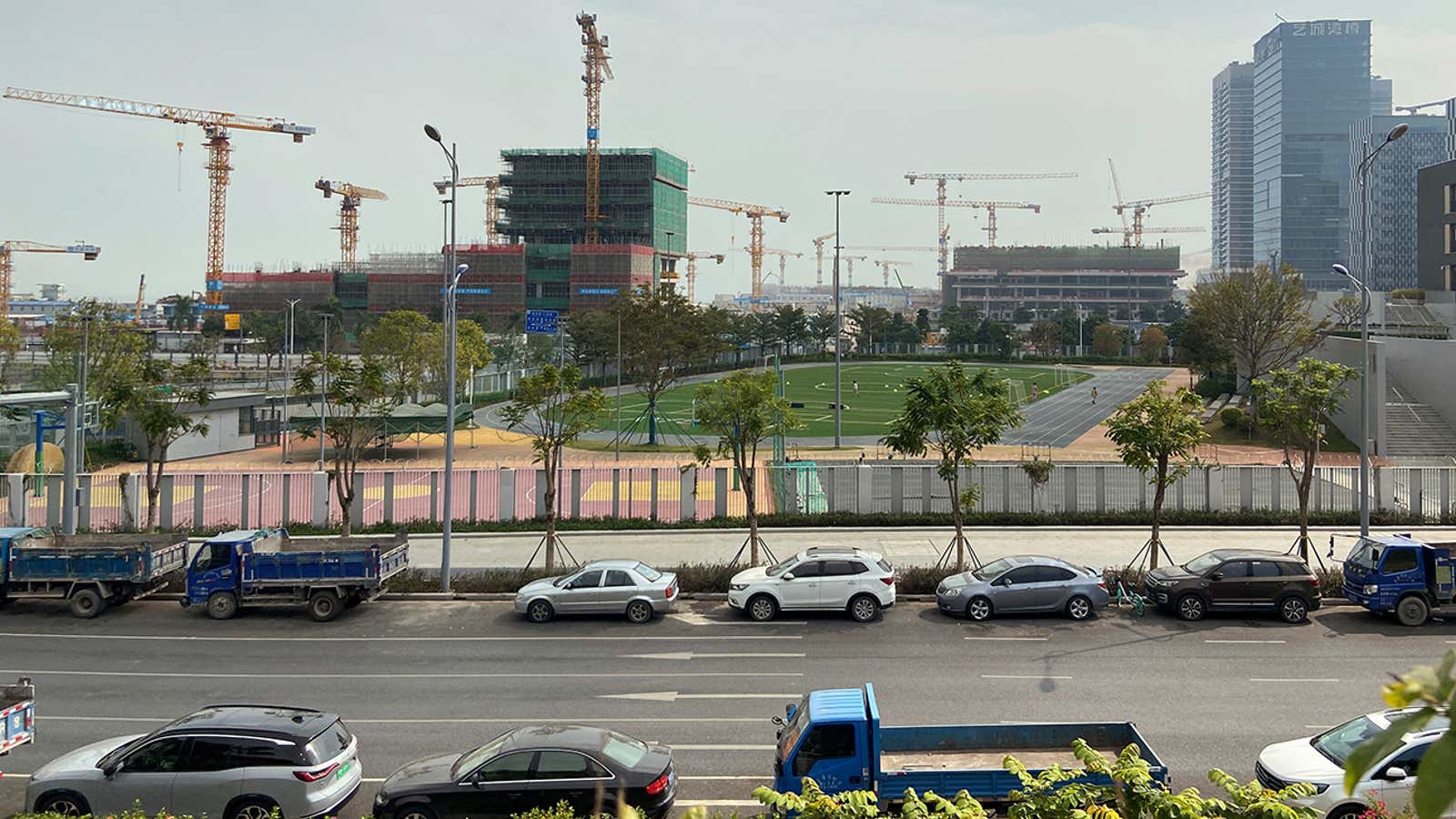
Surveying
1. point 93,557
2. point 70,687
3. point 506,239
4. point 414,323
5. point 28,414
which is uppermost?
point 506,239

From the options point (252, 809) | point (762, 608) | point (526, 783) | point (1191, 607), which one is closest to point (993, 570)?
point (1191, 607)

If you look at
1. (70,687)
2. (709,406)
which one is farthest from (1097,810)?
(709,406)

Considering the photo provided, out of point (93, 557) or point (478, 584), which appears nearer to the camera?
point (93, 557)

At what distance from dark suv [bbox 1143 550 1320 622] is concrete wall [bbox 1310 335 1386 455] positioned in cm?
2397

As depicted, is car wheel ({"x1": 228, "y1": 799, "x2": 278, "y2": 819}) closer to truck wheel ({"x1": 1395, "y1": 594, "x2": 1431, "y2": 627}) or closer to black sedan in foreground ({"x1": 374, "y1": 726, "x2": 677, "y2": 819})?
black sedan in foreground ({"x1": 374, "y1": 726, "x2": 677, "y2": 819})

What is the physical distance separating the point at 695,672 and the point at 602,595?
442 cm

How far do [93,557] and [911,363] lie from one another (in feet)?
366

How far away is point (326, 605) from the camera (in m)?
23.8

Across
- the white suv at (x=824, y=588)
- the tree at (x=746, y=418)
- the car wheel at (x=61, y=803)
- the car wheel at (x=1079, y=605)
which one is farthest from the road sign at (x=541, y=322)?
the car wheel at (x=61, y=803)

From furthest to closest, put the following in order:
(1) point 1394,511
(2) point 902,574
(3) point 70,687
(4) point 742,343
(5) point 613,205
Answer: (5) point 613,205, (4) point 742,343, (1) point 1394,511, (2) point 902,574, (3) point 70,687

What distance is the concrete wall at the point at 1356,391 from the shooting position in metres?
47.1

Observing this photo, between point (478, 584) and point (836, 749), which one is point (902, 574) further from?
point (836, 749)

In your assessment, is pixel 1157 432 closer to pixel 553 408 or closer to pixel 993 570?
pixel 993 570

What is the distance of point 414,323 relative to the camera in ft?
223
